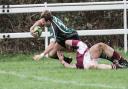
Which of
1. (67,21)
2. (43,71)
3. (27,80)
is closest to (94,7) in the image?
(67,21)

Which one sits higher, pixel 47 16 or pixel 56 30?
pixel 47 16

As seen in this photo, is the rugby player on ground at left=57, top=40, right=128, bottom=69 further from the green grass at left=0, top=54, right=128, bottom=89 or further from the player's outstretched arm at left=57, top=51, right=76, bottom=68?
the green grass at left=0, top=54, right=128, bottom=89

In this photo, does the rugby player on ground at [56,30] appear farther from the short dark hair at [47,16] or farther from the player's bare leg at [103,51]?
the player's bare leg at [103,51]

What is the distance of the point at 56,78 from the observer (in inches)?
505

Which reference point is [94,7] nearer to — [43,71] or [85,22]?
[85,22]

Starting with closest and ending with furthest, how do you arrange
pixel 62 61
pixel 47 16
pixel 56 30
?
pixel 47 16 < pixel 56 30 < pixel 62 61

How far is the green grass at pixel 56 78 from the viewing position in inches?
456

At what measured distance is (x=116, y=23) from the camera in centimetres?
2227

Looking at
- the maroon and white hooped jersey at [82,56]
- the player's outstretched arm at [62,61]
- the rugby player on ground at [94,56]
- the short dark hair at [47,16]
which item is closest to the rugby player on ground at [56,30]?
the short dark hair at [47,16]

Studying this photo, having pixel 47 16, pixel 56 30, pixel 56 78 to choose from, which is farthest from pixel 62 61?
pixel 56 78

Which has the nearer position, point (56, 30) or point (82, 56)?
point (82, 56)

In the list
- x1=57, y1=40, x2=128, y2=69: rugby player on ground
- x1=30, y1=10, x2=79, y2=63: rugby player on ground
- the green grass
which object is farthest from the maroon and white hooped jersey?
x1=30, y1=10, x2=79, y2=63: rugby player on ground

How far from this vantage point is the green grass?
1158 centimetres

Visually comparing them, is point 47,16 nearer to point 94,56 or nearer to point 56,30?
point 56,30
